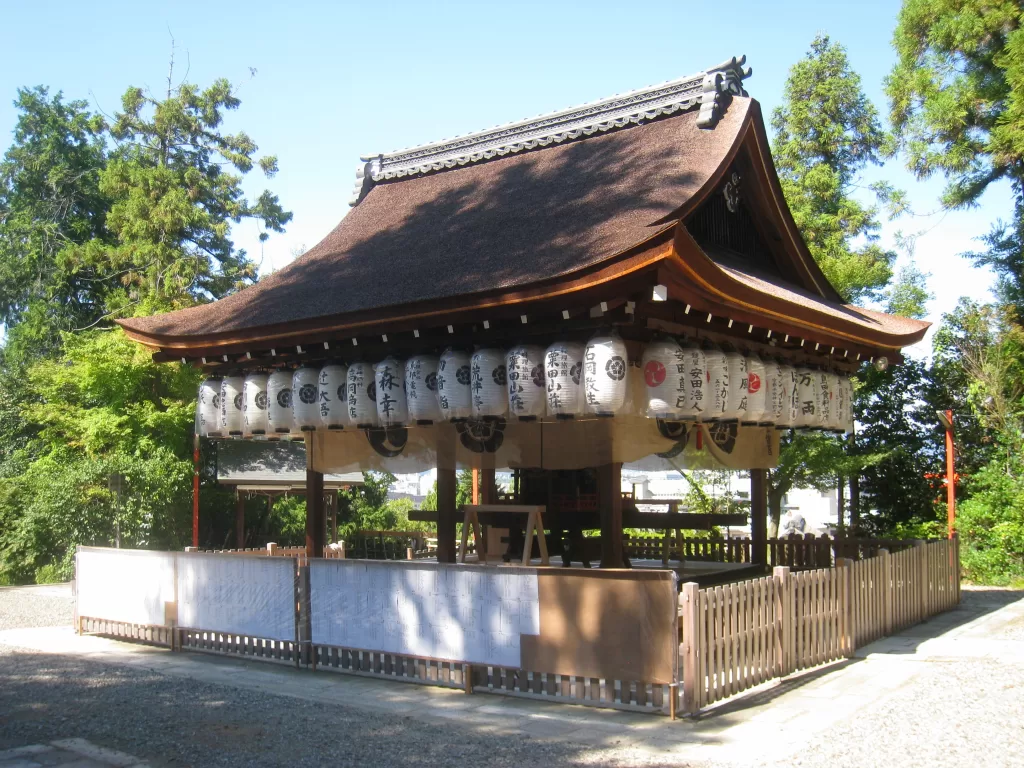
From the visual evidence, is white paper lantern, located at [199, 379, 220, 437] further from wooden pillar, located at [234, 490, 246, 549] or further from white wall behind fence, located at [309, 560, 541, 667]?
wooden pillar, located at [234, 490, 246, 549]

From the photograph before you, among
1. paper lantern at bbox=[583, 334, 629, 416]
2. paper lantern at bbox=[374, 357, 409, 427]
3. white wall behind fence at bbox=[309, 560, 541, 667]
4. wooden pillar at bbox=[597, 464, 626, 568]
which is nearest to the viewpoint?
white wall behind fence at bbox=[309, 560, 541, 667]

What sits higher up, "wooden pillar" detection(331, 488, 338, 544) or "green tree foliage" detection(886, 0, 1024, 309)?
"green tree foliage" detection(886, 0, 1024, 309)

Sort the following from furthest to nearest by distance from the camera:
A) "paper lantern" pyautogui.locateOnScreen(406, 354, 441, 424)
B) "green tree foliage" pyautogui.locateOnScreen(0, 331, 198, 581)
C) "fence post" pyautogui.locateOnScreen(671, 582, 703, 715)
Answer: "green tree foliage" pyautogui.locateOnScreen(0, 331, 198, 581) < "paper lantern" pyautogui.locateOnScreen(406, 354, 441, 424) < "fence post" pyautogui.locateOnScreen(671, 582, 703, 715)

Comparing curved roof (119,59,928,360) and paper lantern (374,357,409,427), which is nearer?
curved roof (119,59,928,360)

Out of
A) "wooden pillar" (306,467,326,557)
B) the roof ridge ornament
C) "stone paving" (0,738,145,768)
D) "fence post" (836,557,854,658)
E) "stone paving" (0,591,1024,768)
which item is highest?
the roof ridge ornament

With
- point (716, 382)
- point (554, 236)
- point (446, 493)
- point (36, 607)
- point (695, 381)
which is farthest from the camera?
point (36, 607)

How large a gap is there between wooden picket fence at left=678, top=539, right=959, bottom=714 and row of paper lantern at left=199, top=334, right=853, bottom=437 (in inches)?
77.8

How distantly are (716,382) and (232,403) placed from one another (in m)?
6.50

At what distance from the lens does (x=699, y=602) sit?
7.52 metres

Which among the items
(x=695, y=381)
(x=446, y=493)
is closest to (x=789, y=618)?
(x=695, y=381)

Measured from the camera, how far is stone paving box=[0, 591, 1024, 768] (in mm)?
6836

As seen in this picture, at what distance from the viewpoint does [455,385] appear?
9945 mm

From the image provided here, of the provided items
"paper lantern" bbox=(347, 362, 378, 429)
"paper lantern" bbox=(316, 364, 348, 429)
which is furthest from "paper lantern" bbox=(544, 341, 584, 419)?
"paper lantern" bbox=(316, 364, 348, 429)

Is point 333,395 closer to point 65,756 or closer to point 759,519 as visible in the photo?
point 65,756
